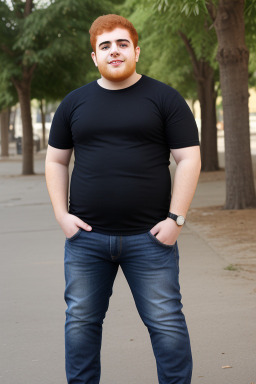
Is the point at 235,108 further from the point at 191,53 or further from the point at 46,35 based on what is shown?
the point at 46,35

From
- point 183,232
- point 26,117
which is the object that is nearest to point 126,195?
point 183,232

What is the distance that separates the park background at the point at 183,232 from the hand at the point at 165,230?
123 cm

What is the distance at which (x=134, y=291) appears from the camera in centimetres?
346

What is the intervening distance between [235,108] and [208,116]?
32.3 feet

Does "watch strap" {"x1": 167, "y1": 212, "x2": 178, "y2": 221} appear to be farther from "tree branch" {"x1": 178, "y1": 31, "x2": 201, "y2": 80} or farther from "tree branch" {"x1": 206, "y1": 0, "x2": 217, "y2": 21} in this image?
"tree branch" {"x1": 178, "y1": 31, "x2": 201, "y2": 80}

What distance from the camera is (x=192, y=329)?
5.24 m

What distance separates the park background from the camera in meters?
4.76

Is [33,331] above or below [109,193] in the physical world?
below

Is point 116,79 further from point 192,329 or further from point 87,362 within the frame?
point 192,329

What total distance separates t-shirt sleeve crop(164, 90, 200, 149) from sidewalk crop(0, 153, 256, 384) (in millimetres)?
1488

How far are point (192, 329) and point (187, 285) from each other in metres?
1.41

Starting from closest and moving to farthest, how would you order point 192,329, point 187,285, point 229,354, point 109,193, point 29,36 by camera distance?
point 109,193, point 229,354, point 192,329, point 187,285, point 29,36

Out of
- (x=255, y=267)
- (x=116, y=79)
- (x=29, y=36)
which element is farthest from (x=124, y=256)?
(x=29, y=36)

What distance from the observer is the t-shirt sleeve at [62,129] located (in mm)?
3424
